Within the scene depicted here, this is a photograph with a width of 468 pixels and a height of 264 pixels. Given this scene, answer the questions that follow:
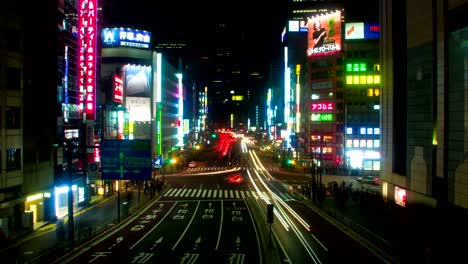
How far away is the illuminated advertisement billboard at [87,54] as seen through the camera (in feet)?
137

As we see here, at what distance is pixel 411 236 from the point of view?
29.8 m

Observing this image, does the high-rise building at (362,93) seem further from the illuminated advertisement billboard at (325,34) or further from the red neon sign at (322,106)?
the red neon sign at (322,106)

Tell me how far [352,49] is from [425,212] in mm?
58402

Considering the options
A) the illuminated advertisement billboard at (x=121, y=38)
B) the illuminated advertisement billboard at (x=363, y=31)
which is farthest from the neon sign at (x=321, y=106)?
the illuminated advertisement billboard at (x=121, y=38)

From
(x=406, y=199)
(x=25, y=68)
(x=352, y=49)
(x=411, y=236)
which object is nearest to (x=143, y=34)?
(x=352, y=49)

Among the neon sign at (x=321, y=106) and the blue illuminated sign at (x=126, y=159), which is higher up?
the neon sign at (x=321, y=106)

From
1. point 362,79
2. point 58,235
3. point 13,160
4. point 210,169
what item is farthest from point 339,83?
point 58,235

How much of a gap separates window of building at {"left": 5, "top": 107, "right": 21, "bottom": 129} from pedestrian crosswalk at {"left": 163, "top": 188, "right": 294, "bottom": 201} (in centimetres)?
2555

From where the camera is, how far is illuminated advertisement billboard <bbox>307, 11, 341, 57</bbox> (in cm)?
9194

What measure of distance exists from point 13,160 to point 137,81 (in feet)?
175

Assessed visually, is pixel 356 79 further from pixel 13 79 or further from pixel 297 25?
pixel 297 25

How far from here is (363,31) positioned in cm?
8644

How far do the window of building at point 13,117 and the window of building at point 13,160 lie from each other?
1.67 metres

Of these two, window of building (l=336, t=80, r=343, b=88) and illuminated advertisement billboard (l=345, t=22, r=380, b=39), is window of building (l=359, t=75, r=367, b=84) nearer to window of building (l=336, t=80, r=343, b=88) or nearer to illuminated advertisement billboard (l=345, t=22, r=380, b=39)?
window of building (l=336, t=80, r=343, b=88)
